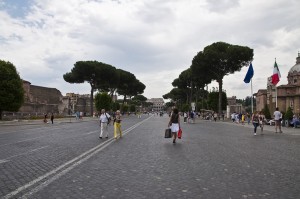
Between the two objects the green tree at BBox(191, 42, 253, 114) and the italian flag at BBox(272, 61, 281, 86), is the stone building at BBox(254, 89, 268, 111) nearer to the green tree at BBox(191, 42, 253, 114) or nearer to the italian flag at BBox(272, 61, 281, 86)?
the green tree at BBox(191, 42, 253, 114)

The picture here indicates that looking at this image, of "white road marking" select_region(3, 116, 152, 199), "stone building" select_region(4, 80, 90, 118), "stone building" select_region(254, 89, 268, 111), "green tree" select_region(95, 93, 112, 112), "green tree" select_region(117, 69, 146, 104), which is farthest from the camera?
"stone building" select_region(254, 89, 268, 111)

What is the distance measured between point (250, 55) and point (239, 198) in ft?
184

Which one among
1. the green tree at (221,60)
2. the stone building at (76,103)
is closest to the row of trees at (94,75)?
the green tree at (221,60)

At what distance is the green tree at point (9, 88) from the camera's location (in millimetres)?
49031

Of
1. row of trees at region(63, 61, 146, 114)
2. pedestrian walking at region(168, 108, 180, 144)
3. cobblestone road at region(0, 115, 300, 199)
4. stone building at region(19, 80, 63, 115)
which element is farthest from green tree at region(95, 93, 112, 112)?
cobblestone road at region(0, 115, 300, 199)

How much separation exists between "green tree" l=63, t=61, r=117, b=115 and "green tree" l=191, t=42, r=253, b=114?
23.3 meters

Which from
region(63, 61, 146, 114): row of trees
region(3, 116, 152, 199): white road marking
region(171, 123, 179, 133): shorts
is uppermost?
region(63, 61, 146, 114): row of trees

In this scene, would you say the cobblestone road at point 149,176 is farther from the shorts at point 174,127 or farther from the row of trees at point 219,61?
the row of trees at point 219,61

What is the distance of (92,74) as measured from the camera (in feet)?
256

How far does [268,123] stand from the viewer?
42.0m

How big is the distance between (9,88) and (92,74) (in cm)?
2947

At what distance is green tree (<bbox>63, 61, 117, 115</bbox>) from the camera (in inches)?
3009

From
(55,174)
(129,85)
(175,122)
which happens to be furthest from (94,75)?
(55,174)

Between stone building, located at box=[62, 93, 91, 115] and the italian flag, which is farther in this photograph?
stone building, located at box=[62, 93, 91, 115]
